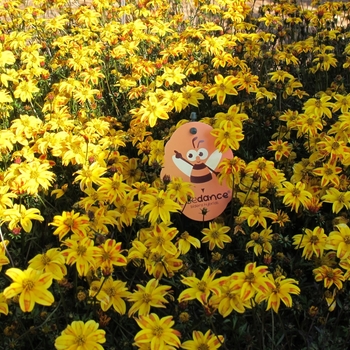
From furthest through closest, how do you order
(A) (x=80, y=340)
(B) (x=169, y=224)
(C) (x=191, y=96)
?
(C) (x=191, y=96)
(B) (x=169, y=224)
(A) (x=80, y=340)

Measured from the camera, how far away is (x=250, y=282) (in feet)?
4.38

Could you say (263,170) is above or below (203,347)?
above

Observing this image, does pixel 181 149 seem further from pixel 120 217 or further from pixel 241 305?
pixel 241 305

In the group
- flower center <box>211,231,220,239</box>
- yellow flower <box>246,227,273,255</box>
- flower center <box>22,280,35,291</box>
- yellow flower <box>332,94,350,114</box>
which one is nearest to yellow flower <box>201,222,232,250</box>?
flower center <box>211,231,220,239</box>

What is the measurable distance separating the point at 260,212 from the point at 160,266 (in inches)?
17.8

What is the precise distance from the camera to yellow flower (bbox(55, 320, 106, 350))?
1.24 m

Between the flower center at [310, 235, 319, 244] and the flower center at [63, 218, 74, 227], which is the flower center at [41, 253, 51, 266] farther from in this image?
the flower center at [310, 235, 319, 244]

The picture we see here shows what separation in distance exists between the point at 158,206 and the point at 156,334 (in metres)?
0.51

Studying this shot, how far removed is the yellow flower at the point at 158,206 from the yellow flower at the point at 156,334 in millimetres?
428

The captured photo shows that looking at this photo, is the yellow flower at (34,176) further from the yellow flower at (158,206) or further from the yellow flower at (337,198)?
the yellow flower at (337,198)

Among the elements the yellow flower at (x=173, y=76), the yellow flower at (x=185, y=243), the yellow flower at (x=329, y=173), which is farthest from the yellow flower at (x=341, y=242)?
the yellow flower at (x=173, y=76)

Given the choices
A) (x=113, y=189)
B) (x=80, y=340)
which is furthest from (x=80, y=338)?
(x=113, y=189)

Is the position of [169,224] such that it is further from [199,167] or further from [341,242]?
[341,242]

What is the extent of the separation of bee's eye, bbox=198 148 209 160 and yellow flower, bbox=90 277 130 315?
662 millimetres
